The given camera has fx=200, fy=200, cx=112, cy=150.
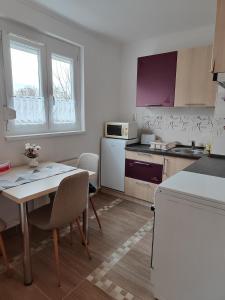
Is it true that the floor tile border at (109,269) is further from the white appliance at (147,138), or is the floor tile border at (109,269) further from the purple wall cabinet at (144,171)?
the white appliance at (147,138)

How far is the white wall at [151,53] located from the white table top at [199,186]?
5.28 feet

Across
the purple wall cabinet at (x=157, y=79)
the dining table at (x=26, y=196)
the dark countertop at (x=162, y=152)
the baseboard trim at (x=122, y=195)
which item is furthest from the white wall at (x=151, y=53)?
the dining table at (x=26, y=196)

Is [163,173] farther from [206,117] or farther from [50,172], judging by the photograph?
[50,172]

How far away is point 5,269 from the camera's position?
65.9 inches

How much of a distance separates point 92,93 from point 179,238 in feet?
7.76

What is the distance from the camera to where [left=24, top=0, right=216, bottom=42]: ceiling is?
2043 millimetres

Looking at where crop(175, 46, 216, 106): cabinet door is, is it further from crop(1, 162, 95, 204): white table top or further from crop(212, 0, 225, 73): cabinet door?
crop(1, 162, 95, 204): white table top

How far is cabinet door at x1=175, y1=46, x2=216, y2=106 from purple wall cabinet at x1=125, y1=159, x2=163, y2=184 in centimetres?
90

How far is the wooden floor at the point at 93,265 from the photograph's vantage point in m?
1.47

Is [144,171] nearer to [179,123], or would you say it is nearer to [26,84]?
[179,123]

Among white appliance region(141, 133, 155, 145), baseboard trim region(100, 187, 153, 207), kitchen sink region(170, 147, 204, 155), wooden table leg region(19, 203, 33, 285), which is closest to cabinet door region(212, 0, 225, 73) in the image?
kitchen sink region(170, 147, 204, 155)

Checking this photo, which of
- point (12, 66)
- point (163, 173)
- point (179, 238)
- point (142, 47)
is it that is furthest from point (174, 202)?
point (142, 47)

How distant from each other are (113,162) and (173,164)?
96 cm

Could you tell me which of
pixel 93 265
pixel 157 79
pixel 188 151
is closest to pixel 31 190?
pixel 93 265
